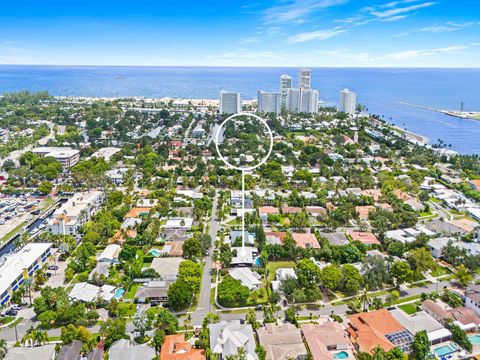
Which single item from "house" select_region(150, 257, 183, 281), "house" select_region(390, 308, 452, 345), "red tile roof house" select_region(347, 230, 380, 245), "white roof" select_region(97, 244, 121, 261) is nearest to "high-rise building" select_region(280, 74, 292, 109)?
"red tile roof house" select_region(347, 230, 380, 245)

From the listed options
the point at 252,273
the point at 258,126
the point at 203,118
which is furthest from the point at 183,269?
the point at 203,118

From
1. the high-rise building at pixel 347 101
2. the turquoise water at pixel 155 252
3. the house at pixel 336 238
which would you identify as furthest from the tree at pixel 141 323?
the high-rise building at pixel 347 101

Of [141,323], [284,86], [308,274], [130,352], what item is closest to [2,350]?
[130,352]

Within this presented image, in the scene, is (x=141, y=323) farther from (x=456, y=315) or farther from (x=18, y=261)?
(x=456, y=315)

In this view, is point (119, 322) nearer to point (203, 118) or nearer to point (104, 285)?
point (104, 285)

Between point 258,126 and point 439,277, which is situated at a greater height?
point 258,126
